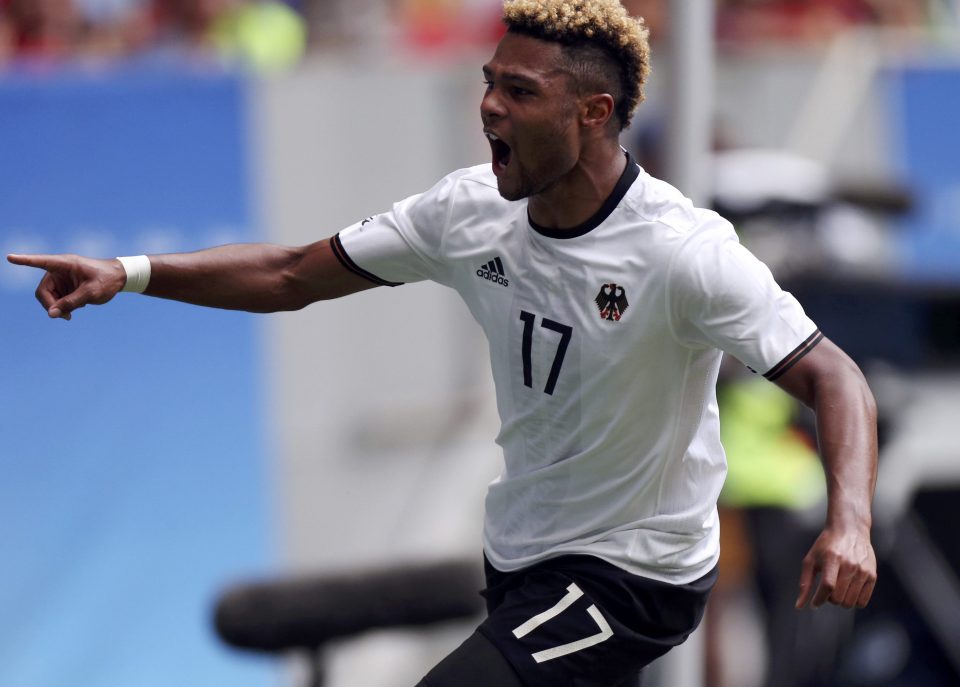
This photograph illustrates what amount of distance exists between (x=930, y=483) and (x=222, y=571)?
3.72 m

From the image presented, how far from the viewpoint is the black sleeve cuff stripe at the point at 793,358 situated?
3.48 meters

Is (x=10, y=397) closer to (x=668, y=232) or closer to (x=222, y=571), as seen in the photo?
(x=222, y=571)

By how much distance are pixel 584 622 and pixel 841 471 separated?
2.30ft

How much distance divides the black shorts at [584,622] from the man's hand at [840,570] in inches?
23.0

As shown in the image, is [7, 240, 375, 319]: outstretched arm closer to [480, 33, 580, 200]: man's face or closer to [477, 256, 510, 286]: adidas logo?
[477, 256, 510, 286]: adidas logo

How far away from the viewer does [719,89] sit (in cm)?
802

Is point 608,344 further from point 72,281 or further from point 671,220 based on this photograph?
point 72,281

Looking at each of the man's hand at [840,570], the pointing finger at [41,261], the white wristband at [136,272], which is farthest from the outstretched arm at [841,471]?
the pointing finger at [41,261]

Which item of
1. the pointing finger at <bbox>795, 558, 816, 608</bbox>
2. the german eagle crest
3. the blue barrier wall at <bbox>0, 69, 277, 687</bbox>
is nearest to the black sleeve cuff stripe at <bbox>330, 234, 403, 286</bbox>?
the german eagle crest

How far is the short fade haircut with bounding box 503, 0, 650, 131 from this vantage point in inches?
138

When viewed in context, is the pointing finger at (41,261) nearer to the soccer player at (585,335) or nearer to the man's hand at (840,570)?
the soccer player at (585,335)

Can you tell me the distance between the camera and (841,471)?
337 centimetres

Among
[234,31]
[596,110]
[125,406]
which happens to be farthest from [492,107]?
[234,31]

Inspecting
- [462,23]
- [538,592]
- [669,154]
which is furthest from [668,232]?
[462,23]
